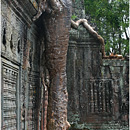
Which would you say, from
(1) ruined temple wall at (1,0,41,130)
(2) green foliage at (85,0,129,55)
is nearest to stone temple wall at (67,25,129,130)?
(1) ruined temple wall at (1,0,41,130)

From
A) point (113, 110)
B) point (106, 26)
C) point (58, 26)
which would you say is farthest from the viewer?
point (106, 26)

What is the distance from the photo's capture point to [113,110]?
7.64 metres

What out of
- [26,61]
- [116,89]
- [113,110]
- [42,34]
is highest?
[42,34]

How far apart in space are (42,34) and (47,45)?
522mm

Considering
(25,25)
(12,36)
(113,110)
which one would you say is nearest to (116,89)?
(113,110)

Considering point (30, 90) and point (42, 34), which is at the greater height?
point (42, 34)

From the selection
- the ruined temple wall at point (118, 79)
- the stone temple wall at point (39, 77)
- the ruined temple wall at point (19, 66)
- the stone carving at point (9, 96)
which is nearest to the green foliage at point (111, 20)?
the stone temple wall at point (39, 77)

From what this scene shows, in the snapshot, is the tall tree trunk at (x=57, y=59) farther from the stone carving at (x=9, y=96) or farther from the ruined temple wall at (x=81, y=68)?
the ruined temple wall at (x=81, y=68)

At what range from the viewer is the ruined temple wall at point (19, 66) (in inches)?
155

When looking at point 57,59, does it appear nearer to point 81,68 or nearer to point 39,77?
point 39,77

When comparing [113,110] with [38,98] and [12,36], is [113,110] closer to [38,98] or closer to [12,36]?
[38,98]

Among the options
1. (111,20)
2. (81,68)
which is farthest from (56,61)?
(111,20)

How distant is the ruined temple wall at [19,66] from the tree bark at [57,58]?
1.07ft

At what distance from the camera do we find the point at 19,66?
4.76m
